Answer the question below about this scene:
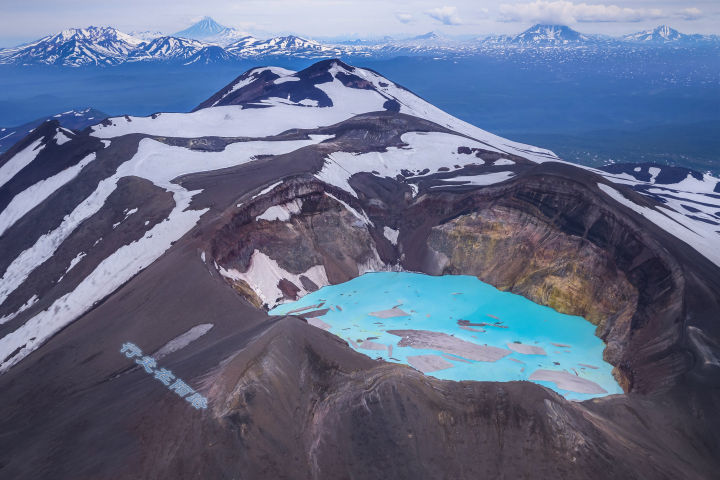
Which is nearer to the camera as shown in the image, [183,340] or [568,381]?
[183,340]

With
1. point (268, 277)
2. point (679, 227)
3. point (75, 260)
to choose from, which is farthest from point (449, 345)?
point (75, 260)

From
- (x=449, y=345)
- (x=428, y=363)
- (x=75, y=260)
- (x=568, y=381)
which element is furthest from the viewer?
(x=75, y=260)

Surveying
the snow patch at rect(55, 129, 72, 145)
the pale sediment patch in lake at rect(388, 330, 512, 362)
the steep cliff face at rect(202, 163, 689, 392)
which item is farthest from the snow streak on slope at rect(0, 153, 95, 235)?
the pale sediment patch in lake at rect(388, 330, 512, 362)

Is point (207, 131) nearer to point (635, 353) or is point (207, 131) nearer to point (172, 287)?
point (172, 287)

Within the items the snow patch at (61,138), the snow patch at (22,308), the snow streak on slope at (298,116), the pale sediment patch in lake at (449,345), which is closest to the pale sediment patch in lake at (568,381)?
the pale sediment patch in lake at (449,345)

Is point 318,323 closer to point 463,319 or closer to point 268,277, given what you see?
point 268,277

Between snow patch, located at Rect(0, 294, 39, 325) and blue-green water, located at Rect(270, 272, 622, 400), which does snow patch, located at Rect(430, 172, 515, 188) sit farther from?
snow patch, located at Rect(0, 294, 39, 325)

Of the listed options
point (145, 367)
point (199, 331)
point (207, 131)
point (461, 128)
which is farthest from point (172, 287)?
point (461, 128)
